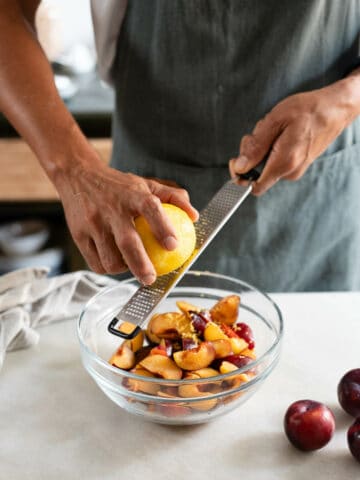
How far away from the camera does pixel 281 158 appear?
103cm

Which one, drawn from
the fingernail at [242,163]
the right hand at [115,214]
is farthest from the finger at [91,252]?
the fingernail at [242,163]

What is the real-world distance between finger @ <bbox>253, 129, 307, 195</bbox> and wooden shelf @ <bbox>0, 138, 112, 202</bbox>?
1137 millimetres

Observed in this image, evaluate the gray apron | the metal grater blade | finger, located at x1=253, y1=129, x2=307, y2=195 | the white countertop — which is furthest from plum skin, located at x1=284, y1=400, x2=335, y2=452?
the gray apron

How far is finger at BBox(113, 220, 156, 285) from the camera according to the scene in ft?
2.49

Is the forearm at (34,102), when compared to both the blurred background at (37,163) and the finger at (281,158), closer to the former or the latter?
the finger at (281,158)

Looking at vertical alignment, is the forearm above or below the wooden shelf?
above

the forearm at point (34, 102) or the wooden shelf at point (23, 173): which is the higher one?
the forearm at point (34, 102)

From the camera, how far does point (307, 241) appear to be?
1329mm

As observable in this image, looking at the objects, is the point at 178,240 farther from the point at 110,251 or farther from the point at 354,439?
the point at 354,439

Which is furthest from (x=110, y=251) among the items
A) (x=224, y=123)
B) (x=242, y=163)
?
(x=224, y=123)

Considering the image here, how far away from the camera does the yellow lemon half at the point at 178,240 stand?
2.62ft

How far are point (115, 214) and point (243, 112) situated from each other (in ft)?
1.67

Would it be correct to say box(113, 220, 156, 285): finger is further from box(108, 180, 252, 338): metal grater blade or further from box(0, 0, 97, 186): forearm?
box(0, 0, 97, 186): forearm

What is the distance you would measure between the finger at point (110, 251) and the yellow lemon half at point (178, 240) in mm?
38
